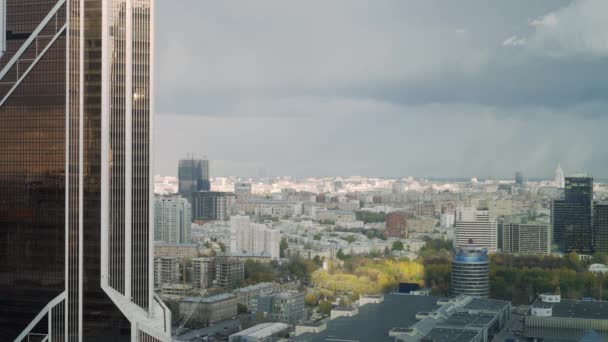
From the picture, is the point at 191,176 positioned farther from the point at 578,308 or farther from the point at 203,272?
the point at 578,308

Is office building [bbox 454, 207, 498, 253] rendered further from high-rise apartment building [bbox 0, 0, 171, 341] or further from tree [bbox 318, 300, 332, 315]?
high-rise apartment building [bbox 0, 0, 171, 341]

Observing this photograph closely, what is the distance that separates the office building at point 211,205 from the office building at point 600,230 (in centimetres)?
399

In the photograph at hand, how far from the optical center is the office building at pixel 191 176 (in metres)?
7.86

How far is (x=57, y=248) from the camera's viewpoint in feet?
13.2

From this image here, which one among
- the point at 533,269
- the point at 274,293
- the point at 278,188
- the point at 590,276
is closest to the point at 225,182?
the point at 278,188

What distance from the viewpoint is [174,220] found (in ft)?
25.7

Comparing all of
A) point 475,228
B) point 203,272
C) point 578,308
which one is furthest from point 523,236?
point 203,272

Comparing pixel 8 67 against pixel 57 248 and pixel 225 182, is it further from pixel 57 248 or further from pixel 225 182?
pixel 225 182

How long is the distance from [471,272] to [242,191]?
291cm

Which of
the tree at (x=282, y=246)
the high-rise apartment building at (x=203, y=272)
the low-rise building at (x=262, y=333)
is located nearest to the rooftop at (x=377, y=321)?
the low-rise building at (x=262, y=333)

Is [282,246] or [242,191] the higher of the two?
[242,191]

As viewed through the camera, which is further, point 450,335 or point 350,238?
point 350,238

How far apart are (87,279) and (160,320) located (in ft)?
1.57

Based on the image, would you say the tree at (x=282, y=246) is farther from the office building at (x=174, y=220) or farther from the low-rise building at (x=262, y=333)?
the low-rise building at (x=262, y=333)
